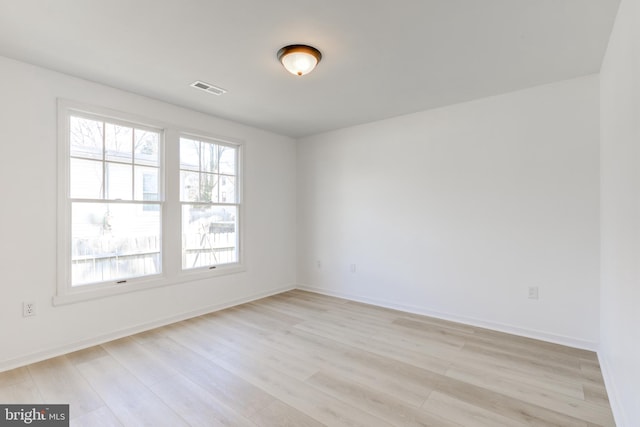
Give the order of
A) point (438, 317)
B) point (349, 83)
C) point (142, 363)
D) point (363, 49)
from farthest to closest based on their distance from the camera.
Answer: point (438, 317) < point (349, 83) < point (142, 363) < point (363, 49)

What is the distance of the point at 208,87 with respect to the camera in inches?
123

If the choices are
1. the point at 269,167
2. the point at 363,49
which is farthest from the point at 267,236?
the point at 363,49

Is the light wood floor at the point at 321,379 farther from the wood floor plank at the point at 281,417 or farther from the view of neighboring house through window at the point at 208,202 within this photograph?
the view of neighboring house through window at the point at 208,202

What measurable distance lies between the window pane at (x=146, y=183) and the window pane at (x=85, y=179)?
0.36 m

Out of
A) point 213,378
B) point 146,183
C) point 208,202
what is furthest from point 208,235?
point 213,378

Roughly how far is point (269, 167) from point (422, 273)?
2.82m

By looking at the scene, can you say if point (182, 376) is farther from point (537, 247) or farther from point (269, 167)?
point (537, 247)

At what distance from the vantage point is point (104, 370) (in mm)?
2471

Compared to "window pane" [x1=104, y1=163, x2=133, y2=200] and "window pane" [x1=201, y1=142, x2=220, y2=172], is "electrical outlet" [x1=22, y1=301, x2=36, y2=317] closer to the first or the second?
"window pane" [x1=104, y1=163, x2=133, y2=200]

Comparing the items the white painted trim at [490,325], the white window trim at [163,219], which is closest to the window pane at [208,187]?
the white window trim at [163,219]

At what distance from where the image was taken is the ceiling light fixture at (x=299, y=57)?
2.35 m

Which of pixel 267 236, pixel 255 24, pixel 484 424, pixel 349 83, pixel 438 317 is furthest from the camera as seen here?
pixel 267 236

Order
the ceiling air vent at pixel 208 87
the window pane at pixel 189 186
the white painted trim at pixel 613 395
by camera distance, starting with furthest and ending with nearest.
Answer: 1. the window pane at pixel 189 186
2. the ceiling air vent at pixel 208 87
3. the white painted trim at pixel 613 395

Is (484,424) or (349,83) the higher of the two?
(349,83)
